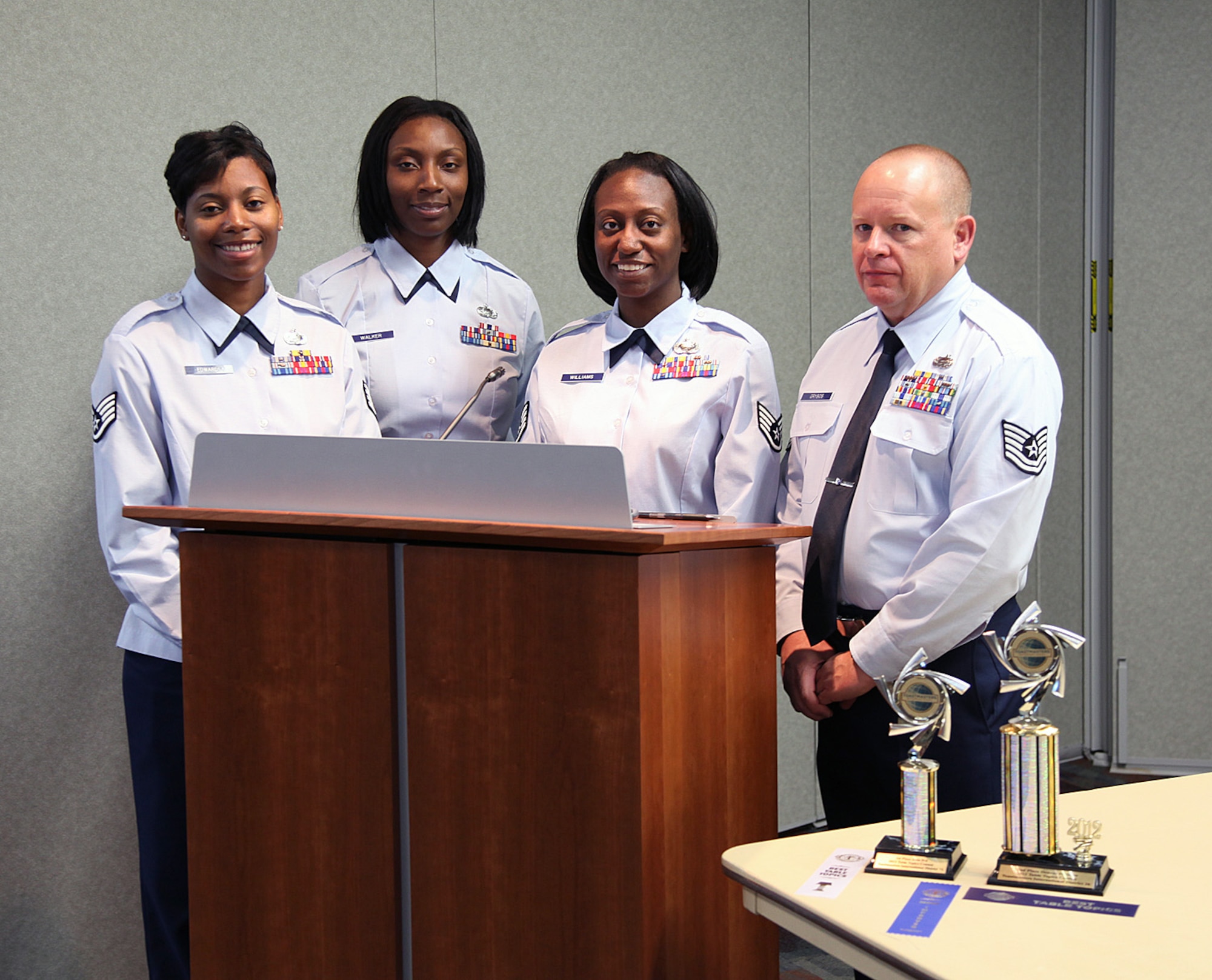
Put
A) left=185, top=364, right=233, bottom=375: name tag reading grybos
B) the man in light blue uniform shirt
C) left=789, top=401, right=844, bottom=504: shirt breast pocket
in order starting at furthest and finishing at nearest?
left=185, top=364, right=233, bottom=375: name tag reading grybos
left=789, top=401, right=844, bottom=504: shirt breast pocket
the man in light blue uniform shirt

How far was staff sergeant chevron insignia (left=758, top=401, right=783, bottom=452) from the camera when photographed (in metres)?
2.21

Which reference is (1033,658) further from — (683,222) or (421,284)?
(421,284)

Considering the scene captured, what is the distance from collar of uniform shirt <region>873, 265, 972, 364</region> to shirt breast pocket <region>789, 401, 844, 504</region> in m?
0.18

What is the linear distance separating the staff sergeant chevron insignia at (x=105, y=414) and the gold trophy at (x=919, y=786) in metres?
1.57

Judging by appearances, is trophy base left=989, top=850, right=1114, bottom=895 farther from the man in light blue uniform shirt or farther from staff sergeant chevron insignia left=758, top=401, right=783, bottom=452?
staff sergeant chevron insignia left=758, top=401, right=783, bottom=452

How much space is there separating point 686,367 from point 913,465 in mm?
495

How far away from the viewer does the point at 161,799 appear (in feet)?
7.39

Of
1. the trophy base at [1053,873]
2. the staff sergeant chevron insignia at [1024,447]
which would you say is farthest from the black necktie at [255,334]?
the trophy base at [1053,873]

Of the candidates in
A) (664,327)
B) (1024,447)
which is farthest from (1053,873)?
(664,327)

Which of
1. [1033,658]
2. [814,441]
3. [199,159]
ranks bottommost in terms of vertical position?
[1033,658]

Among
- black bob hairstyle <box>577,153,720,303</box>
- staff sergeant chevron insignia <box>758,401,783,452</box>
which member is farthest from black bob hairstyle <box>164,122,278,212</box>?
staff sergeant chevron insignia <box>758,401,783,452</box>

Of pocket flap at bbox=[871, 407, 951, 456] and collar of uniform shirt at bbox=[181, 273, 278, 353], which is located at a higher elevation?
collar of uniform shirt at bbox=[181, 273, 278, 353]

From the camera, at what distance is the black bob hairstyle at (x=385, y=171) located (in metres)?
2.49

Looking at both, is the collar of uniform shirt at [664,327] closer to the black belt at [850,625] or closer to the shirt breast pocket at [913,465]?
the shirt breast pocket at [913,465]
